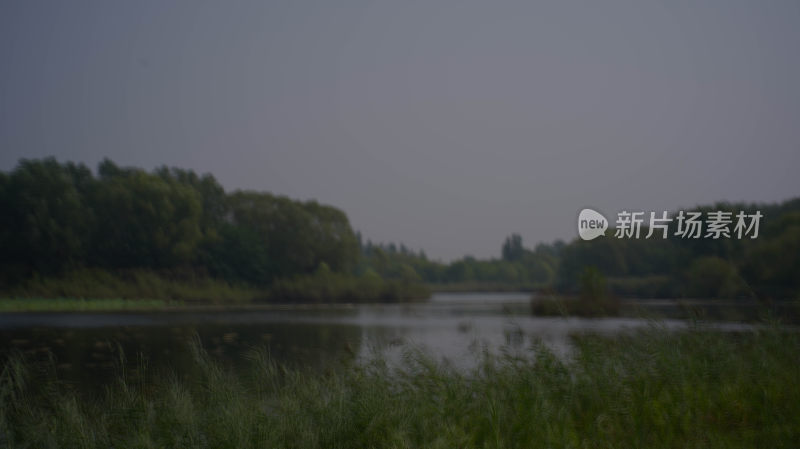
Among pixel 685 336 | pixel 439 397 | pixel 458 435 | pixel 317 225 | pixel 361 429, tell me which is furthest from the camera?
pixel 317 225

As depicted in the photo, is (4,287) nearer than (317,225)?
Yes

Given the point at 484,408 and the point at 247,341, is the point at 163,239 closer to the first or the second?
the point at 247,341

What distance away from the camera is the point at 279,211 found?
60.8 meters

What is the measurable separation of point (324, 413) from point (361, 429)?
19.6 inches

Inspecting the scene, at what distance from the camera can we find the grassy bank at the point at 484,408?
588 centimetres

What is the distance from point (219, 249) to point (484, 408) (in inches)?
2033

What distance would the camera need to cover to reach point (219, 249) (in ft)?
181

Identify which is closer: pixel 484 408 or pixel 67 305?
pixel 484 408

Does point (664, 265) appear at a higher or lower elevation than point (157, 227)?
lower

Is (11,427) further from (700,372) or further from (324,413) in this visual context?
(700,372)

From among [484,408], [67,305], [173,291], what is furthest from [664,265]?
[484,408]

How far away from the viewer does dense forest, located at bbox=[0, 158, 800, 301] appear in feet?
134

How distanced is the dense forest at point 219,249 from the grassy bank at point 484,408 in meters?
23.5

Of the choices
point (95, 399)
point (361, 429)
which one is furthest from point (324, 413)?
point (95, 399)
